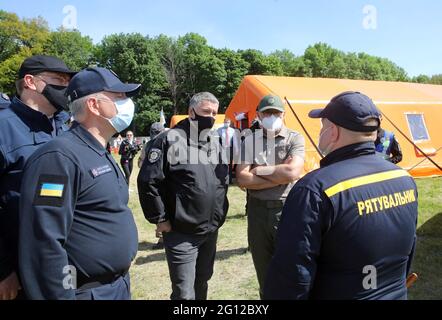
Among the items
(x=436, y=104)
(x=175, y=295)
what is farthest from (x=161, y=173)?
(x=436, y=104)

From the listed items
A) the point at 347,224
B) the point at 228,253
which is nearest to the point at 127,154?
the point at 228,253

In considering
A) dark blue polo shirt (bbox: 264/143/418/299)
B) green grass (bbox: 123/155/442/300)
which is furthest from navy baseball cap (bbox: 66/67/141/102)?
green grass (bbox: 123/155/442/300)

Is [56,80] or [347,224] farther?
[56,80]

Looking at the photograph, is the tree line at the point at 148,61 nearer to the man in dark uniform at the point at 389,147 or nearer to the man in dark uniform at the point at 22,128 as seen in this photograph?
the man in dark uniform at the point at 389,147

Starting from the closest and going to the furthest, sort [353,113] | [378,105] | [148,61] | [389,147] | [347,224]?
[347,224]
[353,113]
[389,147]
[378,105]
[148,61]

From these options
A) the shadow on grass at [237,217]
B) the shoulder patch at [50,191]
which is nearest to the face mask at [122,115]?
the shoulder patch at [50,191]

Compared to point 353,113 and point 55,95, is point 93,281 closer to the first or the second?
point 55,95

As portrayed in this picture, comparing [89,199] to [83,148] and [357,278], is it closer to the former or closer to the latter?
[83,148]

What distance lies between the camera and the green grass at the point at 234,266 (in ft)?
14.2

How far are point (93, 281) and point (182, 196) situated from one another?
51.6 inches

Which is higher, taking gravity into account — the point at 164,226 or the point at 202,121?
the point at 202,121

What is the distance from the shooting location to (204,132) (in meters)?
3.30

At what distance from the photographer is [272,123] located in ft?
11.3

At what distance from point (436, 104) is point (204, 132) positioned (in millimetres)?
12604
